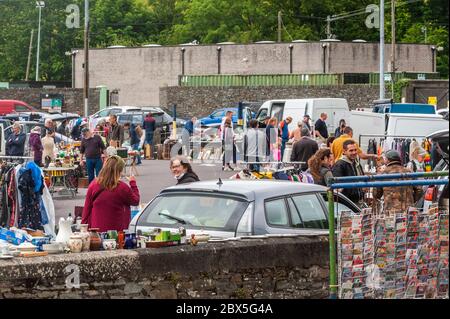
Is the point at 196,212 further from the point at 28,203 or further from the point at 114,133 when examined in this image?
the point at 114,133

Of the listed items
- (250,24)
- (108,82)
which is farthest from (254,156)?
(250,24)

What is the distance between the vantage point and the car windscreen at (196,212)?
1361cm

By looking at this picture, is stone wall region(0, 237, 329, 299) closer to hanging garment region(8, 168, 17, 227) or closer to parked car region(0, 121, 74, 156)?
hanging garment region(8, 168, 17, 227)

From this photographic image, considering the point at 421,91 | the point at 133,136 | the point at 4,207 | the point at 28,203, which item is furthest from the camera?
the point at 421,91

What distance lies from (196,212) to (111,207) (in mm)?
1001

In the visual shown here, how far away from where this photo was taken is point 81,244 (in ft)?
40.3

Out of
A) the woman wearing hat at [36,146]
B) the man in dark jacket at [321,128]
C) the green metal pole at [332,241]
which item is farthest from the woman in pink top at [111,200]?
the man in dark jacket at [321,128]

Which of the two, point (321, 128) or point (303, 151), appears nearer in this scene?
point (303, 151)

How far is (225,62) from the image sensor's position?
8000cm

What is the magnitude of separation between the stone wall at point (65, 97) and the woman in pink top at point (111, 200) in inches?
2573

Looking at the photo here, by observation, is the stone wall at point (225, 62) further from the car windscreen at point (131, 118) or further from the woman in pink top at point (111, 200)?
the woman in pink top at point (111, 200)

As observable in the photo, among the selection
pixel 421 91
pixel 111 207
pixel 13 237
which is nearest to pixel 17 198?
pixel 111 207
